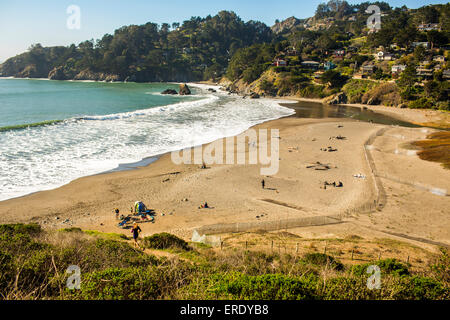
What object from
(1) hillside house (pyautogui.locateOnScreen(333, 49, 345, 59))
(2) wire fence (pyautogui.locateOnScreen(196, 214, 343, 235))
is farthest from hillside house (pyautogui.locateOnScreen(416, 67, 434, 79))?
(2) wire fence (pyautogui.locateOnScreen(196, 214, 343, 235))

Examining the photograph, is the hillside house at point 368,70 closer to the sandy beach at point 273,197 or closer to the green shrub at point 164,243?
the sandy beach at point 273,197

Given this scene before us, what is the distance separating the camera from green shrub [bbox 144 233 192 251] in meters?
11.0

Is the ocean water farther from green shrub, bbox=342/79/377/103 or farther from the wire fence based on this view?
green shrub, bbox=342/79/377/103

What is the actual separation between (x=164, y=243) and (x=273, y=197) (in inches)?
337

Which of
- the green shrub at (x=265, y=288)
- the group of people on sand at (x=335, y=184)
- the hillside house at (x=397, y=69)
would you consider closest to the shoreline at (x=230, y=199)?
the group of people on sand at (x=335, y=184)

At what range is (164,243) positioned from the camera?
1124 cm

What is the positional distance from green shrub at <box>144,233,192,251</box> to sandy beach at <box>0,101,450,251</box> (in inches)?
74.4

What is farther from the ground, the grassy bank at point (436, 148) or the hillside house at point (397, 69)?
the hillside house at point (397, 69)

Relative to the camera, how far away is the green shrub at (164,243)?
11040 millimetres

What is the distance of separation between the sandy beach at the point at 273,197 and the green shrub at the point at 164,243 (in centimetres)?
189

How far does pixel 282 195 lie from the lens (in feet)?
58.5

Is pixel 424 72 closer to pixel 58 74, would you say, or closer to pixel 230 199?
pixel 230 199

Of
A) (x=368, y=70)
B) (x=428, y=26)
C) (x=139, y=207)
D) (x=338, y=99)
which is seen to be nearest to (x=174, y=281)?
(x=139, y=207)
